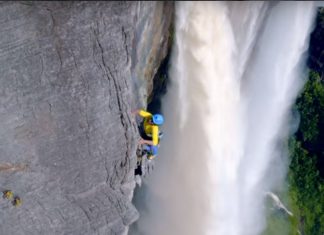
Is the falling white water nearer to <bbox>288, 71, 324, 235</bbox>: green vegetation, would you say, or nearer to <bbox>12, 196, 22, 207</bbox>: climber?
<bbox>288, 71, 324, 235</bbox>: green vegetation

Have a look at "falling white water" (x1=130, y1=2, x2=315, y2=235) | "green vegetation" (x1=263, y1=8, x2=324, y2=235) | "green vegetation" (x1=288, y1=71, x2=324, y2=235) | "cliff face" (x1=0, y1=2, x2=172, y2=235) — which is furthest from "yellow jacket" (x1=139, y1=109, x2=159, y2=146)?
"green vegetation" (x1=288, y1=71, x2=324, y2=235)

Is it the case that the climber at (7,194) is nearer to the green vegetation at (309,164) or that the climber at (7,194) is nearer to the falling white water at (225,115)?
the falling white water at (225,115)

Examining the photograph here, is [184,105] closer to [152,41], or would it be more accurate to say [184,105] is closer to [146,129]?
[146,129]

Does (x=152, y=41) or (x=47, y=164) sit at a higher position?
(x=152, y=41)

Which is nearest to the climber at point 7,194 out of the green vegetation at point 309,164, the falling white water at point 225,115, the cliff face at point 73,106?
the cliff face at point 73,106

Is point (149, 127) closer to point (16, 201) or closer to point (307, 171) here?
point (16, 201)

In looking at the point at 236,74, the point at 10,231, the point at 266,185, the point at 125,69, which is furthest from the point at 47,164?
the point at 266,185
